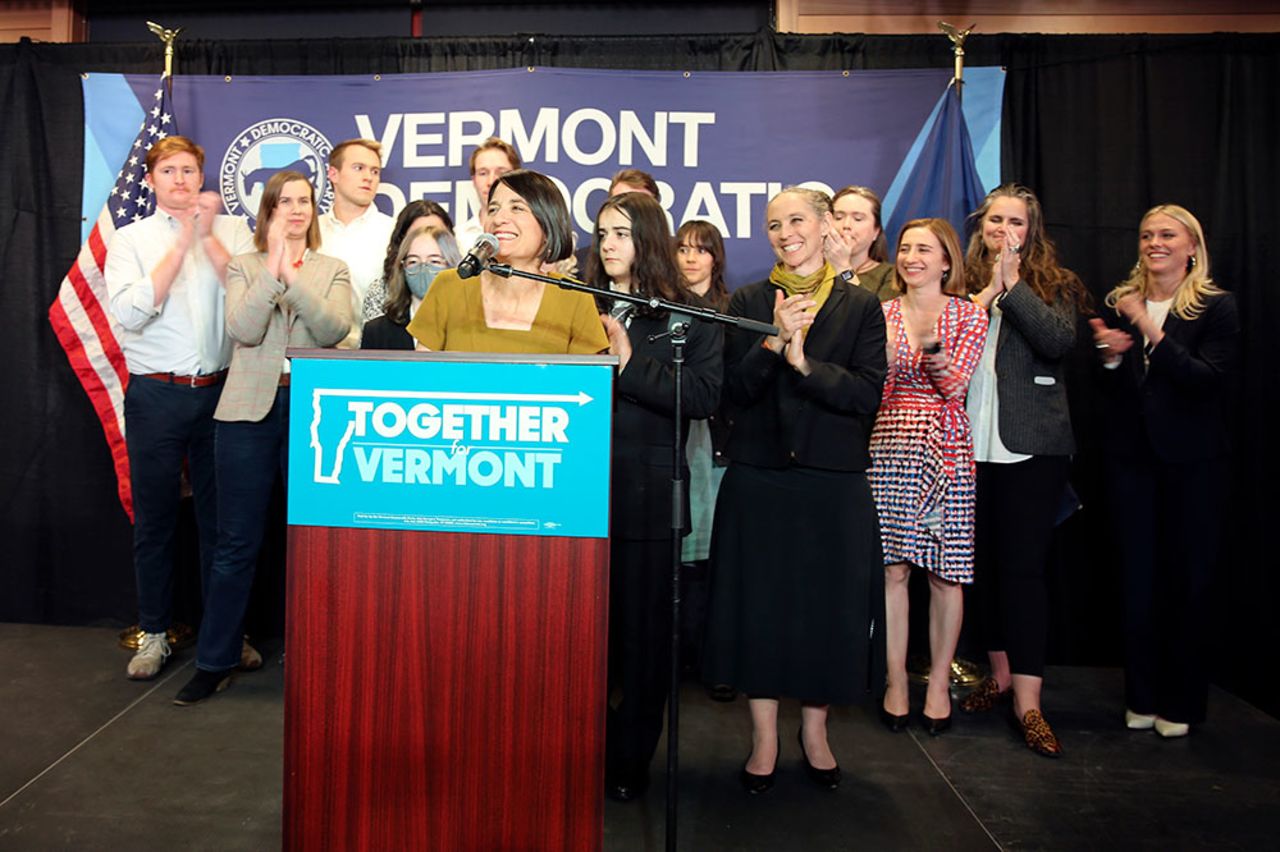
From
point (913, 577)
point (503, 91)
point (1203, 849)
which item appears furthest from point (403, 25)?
point (1203, 849)

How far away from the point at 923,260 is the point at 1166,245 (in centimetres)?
83

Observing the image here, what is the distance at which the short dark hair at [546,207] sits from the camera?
2166 mm

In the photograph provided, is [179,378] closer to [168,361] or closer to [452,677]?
[168,361]

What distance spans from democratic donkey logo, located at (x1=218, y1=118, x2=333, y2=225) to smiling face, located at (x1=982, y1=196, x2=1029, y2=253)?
105 inches

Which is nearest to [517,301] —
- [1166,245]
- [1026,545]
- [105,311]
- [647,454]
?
[647,454]

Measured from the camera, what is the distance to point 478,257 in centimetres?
186

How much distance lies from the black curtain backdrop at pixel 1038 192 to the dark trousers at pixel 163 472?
0.74 m

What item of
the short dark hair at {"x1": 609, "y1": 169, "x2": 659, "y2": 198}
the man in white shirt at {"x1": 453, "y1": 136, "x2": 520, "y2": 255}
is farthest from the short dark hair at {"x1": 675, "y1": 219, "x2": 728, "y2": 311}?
the man in white shirt at {"x1": 453, "y1": 136, "x2": 520, "y2": 255}

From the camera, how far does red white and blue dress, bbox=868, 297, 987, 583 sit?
3037mm

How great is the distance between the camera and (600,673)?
1751 millimetres

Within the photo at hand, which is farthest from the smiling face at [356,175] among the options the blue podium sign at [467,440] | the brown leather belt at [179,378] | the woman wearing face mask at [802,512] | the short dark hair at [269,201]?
the blue podium sign at [467,440]

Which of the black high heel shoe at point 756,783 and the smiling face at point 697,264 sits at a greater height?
the smiling face at point 697,264

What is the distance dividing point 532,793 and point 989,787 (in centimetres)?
158

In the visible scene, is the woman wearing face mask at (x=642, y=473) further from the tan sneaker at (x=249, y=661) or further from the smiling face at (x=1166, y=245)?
the tan sneaker at (x=249, y=661)
